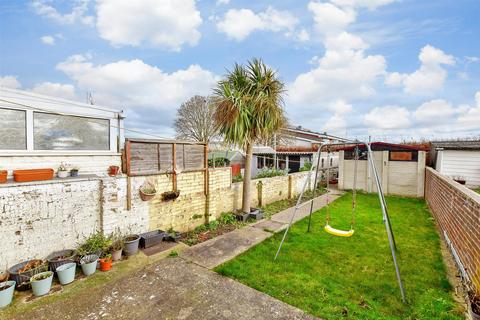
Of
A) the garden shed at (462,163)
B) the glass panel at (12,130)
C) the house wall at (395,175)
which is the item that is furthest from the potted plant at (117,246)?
the garden shed at (462,163)

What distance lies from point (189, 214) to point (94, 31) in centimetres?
582

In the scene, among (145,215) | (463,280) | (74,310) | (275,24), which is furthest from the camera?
(275,24)

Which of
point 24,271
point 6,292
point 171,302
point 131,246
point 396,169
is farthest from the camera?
point 396,169

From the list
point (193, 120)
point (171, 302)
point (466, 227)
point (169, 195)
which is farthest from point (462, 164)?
point (193, 120)

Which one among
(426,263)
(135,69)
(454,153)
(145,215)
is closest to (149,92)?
(135,69)

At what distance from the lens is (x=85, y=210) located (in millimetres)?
4383

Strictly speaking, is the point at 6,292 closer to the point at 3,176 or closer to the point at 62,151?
the point at 3,176

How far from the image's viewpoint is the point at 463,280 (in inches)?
140

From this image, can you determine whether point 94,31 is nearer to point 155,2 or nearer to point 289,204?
point 155,2

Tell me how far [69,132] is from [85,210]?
193 centimetres

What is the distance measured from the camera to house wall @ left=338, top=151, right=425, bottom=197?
36.1 ft

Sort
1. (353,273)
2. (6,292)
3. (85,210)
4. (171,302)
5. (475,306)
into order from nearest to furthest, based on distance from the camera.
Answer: (475,306) → (6,292) → (171,302) → (353,273) → (85,210)

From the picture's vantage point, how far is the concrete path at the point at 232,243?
462cm

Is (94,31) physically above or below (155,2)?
below
